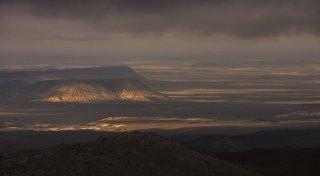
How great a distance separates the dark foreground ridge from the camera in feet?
188

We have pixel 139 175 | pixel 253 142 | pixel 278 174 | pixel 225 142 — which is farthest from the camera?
pixel 253 142

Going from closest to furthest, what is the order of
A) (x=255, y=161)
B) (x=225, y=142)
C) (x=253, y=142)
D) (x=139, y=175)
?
(x=139, y=175)
(x=255, y=161)
(x=225, y=142)
(x=253, y=142)

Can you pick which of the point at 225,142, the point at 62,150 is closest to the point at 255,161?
the point at 62,150

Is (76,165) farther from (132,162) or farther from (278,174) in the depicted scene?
(278,174)

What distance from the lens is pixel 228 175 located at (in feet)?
199

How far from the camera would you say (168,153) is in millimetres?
62438

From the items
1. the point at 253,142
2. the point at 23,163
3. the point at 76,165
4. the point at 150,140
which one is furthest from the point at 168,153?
the point at 253,142

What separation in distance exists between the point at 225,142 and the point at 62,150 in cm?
11196

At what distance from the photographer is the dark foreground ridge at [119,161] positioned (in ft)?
188

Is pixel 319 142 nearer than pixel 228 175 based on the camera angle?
No

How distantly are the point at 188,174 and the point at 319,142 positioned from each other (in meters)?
127

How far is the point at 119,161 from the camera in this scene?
196ft

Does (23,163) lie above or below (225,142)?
above

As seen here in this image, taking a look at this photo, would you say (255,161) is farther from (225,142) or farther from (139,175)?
(225,142)
